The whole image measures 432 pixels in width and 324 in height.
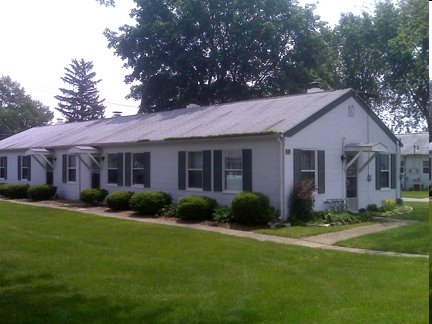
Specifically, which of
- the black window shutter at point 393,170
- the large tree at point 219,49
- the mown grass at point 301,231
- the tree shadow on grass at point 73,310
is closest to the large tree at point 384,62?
the large tree at point 219,49

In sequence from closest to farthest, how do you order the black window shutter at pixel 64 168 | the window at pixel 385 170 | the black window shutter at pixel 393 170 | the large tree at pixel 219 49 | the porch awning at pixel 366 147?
the porch awning at pixel 366 147 < the window at pixel 385 170 < the black window shutter at pixel 393 170 < the black window shutter at pixel 64 168 < the large tree at pixel 219 49

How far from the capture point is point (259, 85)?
108 feet

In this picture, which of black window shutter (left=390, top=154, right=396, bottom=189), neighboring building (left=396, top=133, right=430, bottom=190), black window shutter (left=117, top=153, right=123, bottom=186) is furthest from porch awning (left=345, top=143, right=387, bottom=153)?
neighboring building (left=396, top=133, right=430, bottom=190)

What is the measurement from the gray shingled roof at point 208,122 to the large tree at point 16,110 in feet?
119

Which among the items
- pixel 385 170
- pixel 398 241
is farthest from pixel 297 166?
pixel 385 170

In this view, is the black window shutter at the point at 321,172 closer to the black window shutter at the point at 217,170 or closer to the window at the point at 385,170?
the black window shutter at the point at 217,170

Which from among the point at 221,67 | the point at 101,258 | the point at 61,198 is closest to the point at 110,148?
the point at 61,198

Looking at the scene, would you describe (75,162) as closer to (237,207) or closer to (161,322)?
(237,207)

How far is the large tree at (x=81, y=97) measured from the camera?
6034 centimetres

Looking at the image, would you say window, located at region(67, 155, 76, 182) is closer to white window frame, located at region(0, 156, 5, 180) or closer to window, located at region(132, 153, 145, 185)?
window, located at region(132, 153, 145, 185)

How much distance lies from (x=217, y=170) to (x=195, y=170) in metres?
1.31

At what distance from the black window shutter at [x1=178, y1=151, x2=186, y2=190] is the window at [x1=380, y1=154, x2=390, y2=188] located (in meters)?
8.01

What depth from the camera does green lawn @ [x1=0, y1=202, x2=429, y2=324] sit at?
5555 mm

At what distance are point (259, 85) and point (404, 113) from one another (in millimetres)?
10600
